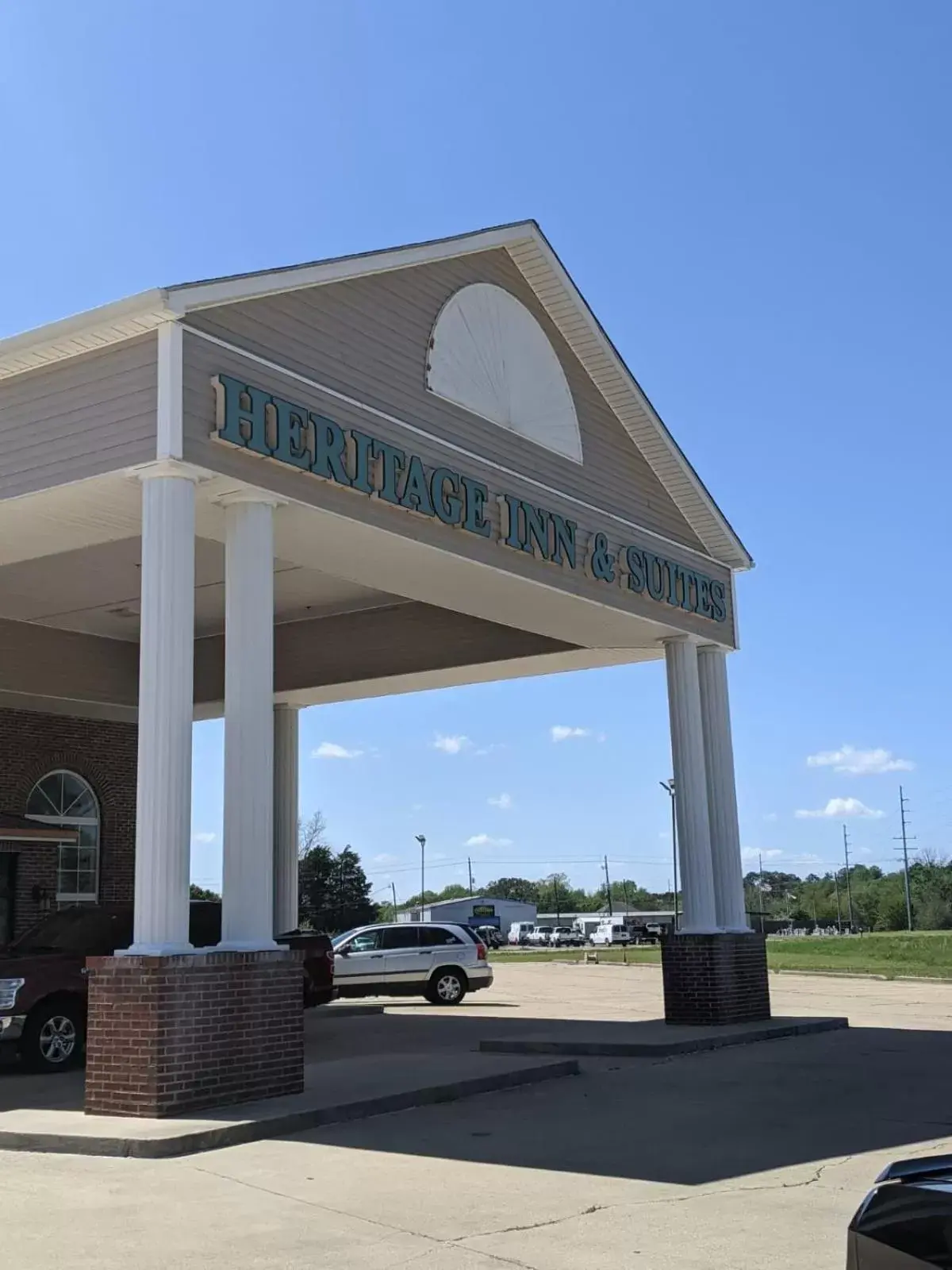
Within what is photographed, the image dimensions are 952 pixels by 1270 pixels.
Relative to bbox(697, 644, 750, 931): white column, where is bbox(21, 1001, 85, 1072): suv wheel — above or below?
below

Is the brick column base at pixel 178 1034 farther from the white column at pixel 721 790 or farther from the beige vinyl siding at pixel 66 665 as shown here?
the beige vinyl siding at pixel 66 665

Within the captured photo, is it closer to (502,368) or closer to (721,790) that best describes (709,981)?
(721,790)

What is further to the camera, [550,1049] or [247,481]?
[550,1049]

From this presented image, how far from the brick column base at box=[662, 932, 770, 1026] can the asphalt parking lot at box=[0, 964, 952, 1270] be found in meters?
3.87

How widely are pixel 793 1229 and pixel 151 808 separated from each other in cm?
606

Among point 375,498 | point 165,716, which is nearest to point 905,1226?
point 165,716

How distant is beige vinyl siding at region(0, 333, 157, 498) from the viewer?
38.2 ft

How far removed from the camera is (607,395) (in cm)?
1794

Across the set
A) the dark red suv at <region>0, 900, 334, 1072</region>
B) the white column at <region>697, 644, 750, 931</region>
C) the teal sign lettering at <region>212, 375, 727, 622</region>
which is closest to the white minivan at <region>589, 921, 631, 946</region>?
the white column at <region>697, 644, 750, 931</region>

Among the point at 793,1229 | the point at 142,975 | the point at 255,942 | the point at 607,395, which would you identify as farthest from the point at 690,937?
the point at 793,1229

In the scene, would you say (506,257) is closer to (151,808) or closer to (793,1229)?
(151,808)

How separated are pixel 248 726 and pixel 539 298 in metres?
7.65

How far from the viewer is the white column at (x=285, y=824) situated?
23.6 m

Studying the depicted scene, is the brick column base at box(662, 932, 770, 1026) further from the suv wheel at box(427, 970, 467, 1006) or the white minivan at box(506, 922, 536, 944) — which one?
the white minivan at box(506, 922, 536, 944)
